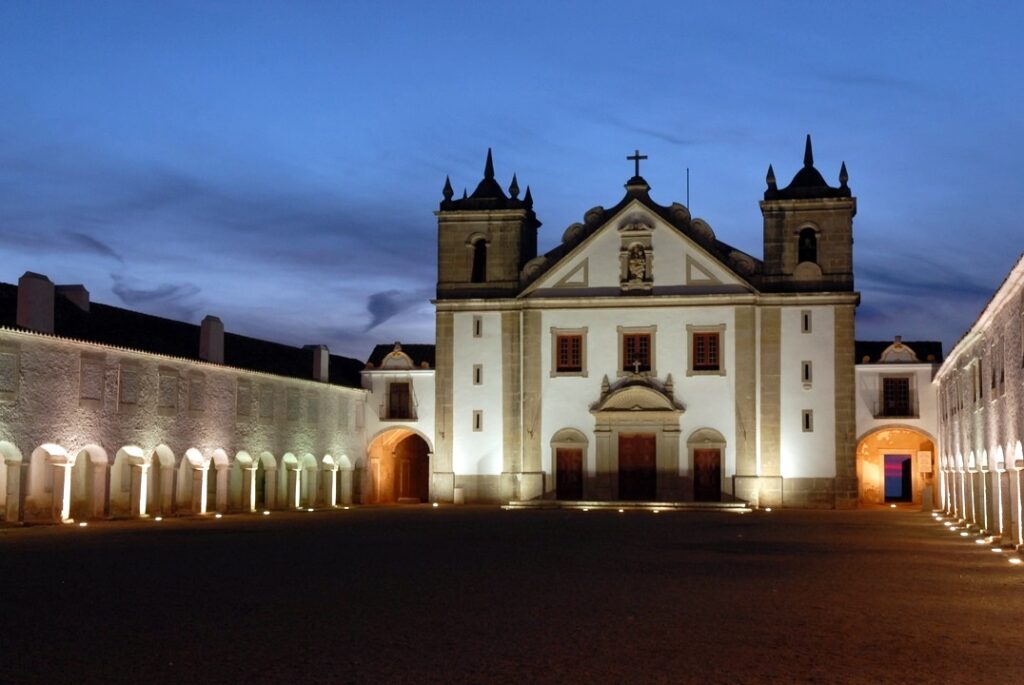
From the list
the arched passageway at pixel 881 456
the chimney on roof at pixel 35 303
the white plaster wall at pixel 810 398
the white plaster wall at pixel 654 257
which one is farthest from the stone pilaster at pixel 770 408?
the chimney on roof at pixel 35 303

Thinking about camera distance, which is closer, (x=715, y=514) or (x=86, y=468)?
(x=86, y=468)

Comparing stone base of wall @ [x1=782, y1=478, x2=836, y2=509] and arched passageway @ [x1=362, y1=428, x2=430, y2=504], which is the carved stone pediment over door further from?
arched passageway @ [x1=362, y1=428, x2=430, y2=504]

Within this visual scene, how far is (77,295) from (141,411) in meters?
3.91

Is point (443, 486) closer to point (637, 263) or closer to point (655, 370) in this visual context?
point (655, 370)

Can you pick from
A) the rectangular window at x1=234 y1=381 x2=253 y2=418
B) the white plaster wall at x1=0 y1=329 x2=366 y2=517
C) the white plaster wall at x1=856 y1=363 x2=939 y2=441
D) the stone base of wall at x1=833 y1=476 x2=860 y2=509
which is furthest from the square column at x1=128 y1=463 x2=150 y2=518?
the white plaster wall at x1=856 y1=363 x2=939 y2=441

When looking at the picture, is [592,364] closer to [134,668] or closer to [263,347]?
[263,347]

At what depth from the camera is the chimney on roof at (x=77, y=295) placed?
35.4 m

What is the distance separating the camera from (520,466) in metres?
45.6

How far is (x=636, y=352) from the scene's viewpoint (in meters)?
45.2

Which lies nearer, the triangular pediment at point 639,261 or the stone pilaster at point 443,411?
the triangular pediment at point 639,261

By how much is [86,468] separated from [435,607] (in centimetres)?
2251

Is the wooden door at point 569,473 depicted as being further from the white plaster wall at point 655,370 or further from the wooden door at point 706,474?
the wooden door at point 706,474

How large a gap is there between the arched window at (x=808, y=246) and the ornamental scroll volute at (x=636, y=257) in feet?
17.2

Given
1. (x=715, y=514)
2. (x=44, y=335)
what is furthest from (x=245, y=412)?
(x=715, y=514)
